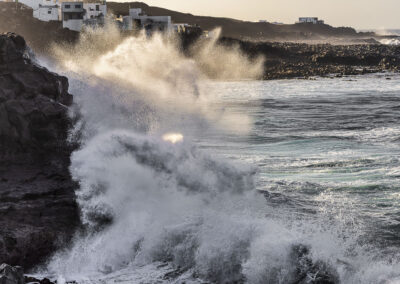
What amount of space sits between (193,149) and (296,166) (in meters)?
2.76

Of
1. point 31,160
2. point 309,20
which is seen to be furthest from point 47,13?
point 309,20

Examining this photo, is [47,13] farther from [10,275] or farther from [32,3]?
[10,275]

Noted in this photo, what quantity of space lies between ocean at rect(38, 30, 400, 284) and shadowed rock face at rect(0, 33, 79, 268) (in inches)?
12.1

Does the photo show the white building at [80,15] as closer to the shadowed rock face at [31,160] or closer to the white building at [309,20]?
the shadowed rock face at [31,160]

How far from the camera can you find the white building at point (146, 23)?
232ft

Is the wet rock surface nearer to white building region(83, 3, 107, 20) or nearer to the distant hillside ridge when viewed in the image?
white building region(83, 3, 107, 20)

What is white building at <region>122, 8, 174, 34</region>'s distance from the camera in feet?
232

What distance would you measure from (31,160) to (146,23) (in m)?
63.8

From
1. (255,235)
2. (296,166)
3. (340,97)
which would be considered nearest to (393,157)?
(296,166)

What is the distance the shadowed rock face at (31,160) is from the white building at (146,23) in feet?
191

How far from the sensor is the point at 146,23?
73.8m

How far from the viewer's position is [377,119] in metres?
23.9

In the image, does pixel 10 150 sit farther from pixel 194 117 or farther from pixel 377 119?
pixel 377 119

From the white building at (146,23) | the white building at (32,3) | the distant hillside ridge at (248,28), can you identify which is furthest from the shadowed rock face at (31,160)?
the distant hillside ridge at (248,28)
